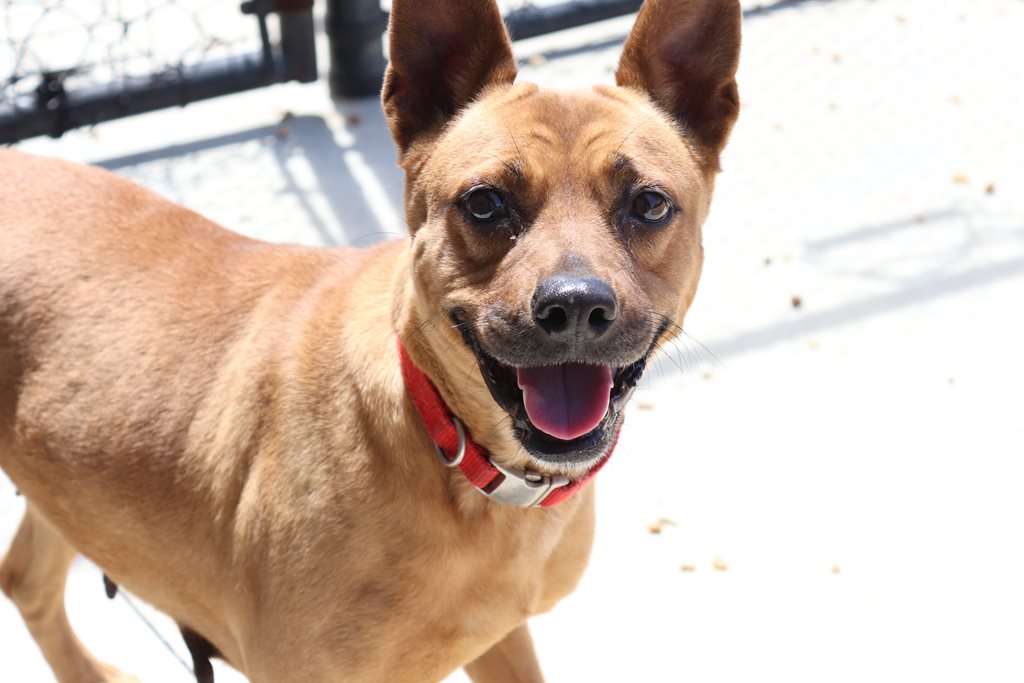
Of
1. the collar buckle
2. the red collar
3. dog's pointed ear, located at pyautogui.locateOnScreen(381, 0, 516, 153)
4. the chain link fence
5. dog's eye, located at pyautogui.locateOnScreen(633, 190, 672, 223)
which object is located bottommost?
the chain link fence

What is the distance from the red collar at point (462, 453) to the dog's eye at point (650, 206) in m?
0.47

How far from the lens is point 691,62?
8.88 ft

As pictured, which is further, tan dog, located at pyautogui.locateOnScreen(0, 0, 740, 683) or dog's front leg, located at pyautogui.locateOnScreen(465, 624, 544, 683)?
dog's front leg, located at pyautogui.locateOnScreen(465, 624, 544, 683)

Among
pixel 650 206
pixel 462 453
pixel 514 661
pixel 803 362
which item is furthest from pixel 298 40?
pixel 462 453

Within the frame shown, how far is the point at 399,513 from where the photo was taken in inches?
95.3

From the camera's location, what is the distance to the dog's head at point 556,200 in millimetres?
2266

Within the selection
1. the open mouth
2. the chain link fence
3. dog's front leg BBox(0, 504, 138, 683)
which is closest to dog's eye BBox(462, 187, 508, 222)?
the open mouth

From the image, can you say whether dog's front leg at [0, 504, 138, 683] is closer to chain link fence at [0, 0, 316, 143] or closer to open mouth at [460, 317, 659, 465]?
open mouth at [460, 317, 659, 465]

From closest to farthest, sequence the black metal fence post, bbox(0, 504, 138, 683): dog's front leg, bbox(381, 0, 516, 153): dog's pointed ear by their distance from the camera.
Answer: bbox(381, 0, 516, 153): dog's pointed ear < bbox(0, 504, 138, 683): dog's front leg < the black metal fence post

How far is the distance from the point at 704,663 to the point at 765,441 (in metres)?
0.98

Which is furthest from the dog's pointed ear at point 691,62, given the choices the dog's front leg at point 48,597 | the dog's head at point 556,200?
the dog's front leg at point 48,597

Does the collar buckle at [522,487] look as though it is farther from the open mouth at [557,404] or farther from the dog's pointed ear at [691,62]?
the dog's pointed ear at [691,62]

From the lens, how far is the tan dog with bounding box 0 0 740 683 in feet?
7.72

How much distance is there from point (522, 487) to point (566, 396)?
230 mm
